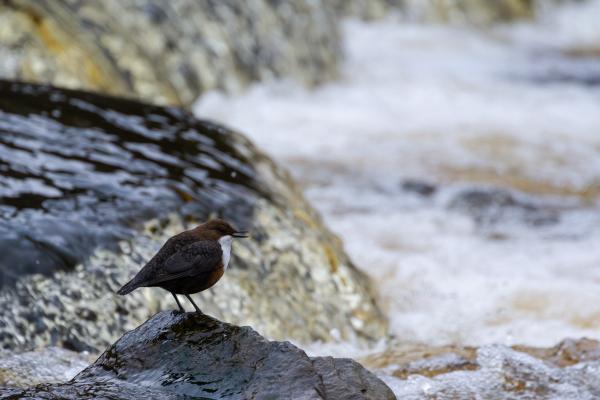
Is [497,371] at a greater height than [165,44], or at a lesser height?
lesser

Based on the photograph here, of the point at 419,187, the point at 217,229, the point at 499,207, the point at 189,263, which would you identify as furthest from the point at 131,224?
the point at 499,207

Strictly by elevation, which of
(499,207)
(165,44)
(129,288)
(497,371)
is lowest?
(499,207)

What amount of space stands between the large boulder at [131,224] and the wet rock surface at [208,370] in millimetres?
961

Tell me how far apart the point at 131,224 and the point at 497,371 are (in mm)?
1950

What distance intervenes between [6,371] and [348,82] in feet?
26.8

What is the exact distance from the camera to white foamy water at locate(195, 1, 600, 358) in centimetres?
565

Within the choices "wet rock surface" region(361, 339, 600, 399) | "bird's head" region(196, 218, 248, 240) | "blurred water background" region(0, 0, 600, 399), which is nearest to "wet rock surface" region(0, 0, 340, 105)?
"blurred water background" region(0, 0, 600, 399)

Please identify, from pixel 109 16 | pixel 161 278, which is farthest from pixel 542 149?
pixel 161 278

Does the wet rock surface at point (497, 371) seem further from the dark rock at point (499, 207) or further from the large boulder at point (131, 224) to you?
the dark rock at point (499, 207)

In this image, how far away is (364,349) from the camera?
4.84 m

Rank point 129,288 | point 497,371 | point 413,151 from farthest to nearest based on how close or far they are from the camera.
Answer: point 413,151
point 497,371
point 129,288

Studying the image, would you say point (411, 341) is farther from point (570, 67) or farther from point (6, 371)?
point (570, 67)

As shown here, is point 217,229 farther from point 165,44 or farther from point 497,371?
point 165,44

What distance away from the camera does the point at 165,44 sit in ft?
29.5
